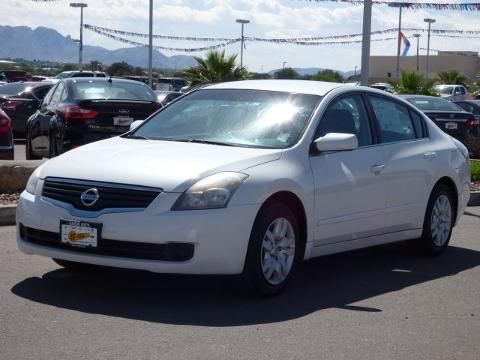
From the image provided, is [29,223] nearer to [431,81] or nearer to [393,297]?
[393,297]

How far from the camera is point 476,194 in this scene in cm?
1307

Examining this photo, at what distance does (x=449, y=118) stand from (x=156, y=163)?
14638 mm

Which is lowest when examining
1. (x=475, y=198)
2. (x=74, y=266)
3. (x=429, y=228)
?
(x=475, y=198)

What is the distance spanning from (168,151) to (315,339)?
194cm

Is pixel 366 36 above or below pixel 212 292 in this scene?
above

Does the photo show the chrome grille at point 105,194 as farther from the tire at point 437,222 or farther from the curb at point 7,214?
the tire at point 437,222

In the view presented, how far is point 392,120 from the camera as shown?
28.9 ft

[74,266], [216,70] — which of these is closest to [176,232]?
[74,266]

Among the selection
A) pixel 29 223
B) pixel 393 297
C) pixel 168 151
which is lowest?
pixel 393 297

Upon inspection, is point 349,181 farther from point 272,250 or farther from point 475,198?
point 475,198

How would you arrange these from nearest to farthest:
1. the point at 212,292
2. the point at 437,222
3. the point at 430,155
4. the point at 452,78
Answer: the point at 212,292 → the point at 430,155 → the point at 437,222 → the point at 452,78

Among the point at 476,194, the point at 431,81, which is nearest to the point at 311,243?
the point at 476,194

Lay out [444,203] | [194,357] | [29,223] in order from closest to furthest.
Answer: [194,357]
[29,223]
[444,203]

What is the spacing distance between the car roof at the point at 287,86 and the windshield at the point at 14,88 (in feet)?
52.7
